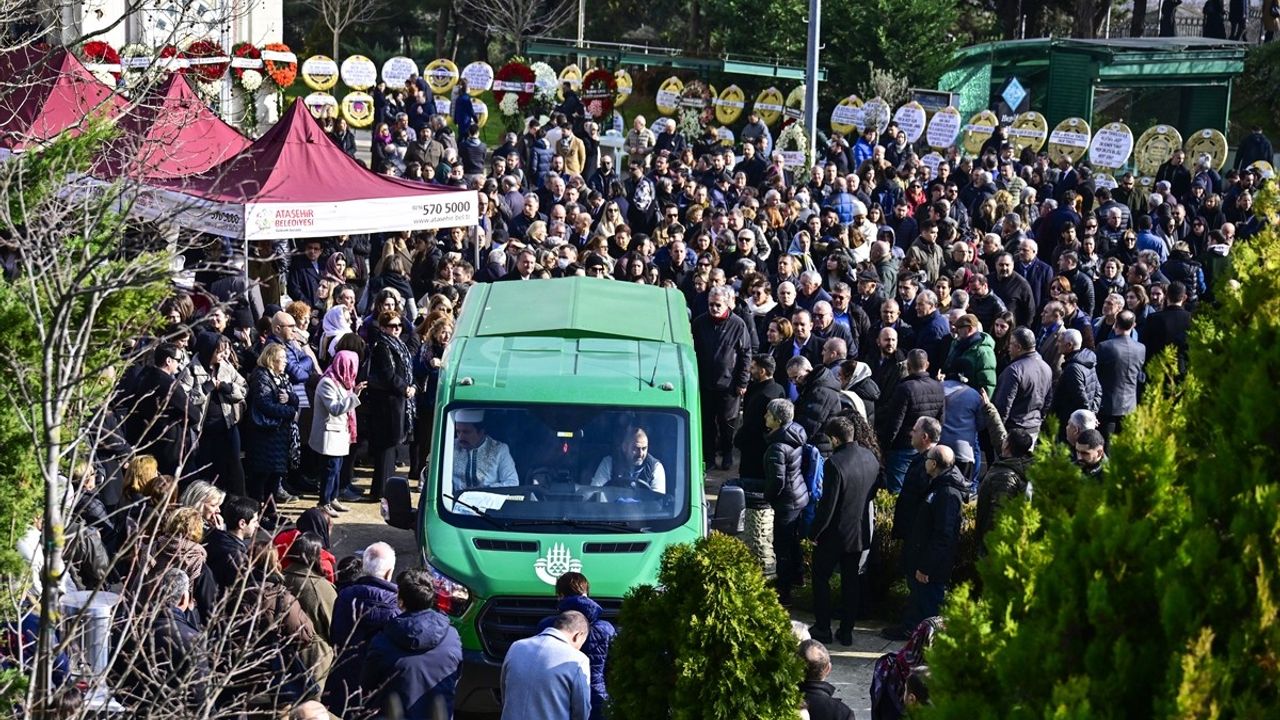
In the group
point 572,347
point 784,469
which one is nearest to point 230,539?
point 572,347

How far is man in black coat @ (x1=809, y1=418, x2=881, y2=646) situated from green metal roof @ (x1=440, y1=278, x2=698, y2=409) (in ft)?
3.82

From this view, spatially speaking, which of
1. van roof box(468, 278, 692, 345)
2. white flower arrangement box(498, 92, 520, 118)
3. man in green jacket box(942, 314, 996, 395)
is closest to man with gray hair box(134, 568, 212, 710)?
van roof box(468, 278, 692, 345)

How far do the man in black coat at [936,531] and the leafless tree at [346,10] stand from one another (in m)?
33.6

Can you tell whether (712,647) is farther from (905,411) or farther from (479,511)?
(905,411)

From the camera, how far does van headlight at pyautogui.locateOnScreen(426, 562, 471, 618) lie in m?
9.19

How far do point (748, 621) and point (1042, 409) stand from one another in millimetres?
8281

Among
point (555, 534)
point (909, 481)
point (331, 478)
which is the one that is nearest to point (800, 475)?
point (909, 481)

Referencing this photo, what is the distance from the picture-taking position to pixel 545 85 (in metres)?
32.9

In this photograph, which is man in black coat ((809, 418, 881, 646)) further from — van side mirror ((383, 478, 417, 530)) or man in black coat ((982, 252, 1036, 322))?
man in black coat ((982, 252, 1036, 322))

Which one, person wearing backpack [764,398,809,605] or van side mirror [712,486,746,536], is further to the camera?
person wearing backpack [764,398,809,605]

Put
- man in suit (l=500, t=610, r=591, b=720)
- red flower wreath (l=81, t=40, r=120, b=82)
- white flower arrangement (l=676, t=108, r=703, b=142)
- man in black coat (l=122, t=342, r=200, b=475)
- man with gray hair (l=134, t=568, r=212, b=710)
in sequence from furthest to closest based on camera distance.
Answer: white flower arrangement (l=676, t=108, r=703, b=142)
red flower wreath (l=81, t=40, r=120, b=82)
man in black coat (l=122, t=342, r=200, b=475)
man in suit (l=500, t=610, r=591, b=720)
man with gray hair (l=134, t=568, r=212, b=710)

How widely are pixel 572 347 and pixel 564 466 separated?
1135mm

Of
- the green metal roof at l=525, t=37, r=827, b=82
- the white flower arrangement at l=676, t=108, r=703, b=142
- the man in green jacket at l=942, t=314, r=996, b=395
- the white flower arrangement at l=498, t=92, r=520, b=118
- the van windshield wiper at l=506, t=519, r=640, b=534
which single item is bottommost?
the van windshield wiper at l=506, t=519, r=640, b=534

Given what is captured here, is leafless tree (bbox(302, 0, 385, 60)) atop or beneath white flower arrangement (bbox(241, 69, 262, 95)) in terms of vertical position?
atop
